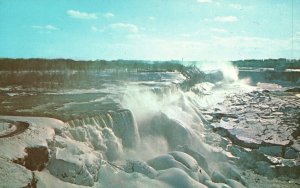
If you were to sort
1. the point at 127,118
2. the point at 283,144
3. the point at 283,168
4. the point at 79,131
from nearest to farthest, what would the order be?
the point at 79,131, the point at 283,168, the point at 127,118, the point at 283,144

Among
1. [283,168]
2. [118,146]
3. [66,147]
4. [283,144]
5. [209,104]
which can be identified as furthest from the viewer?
[209,104]

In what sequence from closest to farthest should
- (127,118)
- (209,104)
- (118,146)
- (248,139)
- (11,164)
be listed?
1. (11,164)
2. (118,146)
3. (127,118)
4. (248,139)
5. (209,104)

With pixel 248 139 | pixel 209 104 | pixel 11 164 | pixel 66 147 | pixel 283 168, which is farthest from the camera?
pixel 209 104

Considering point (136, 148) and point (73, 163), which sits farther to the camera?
point (136, 148)

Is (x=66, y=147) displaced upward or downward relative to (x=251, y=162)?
upward

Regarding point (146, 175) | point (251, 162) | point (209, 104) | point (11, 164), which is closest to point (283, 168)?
point (251, 162)

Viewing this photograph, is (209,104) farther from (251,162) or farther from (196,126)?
(251,162)

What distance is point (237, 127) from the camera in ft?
93.3

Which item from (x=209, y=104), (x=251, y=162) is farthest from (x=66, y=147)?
(x=209, y=104)

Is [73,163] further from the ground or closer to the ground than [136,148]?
further from the ground

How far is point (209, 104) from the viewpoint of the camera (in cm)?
4612

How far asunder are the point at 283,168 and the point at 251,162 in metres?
1.88

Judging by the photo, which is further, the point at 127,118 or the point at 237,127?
the point at 237,127

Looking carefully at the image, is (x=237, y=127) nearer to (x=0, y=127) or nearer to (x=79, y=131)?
(x=79, y=131)
